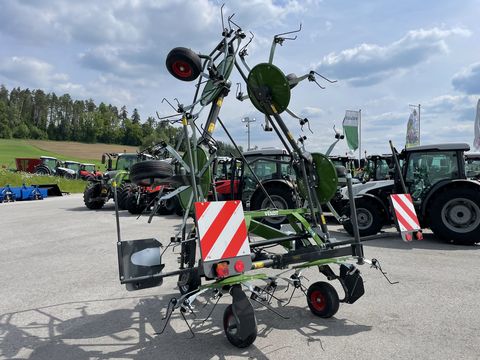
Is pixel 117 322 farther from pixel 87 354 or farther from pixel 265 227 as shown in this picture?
pixel 265 227

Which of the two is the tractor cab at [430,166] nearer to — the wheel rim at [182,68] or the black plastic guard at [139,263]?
the wheel rim at [182,68]

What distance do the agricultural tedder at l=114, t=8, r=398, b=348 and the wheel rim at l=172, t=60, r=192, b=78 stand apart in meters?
0.01

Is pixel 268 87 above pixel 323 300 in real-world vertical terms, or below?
above

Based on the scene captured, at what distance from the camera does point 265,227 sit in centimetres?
484

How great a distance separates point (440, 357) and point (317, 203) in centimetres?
206

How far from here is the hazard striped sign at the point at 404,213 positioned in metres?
4.21

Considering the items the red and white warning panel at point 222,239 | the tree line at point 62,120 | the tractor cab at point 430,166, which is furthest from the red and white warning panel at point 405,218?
the tree line at point 62,120

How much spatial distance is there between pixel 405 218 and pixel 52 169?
39252 millimetres

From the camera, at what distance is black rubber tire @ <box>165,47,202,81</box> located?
4168 millimetres

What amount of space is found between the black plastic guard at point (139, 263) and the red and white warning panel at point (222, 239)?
63 cm

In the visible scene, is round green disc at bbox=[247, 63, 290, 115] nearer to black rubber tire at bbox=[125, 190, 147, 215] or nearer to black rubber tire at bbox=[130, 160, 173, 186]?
black rubber tire at bbox=[130, 160, 173, 186]

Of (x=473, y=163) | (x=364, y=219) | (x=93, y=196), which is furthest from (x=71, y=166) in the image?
(x=364, y=219)

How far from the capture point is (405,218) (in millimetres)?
4270

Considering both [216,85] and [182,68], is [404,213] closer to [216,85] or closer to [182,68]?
[216,85]
